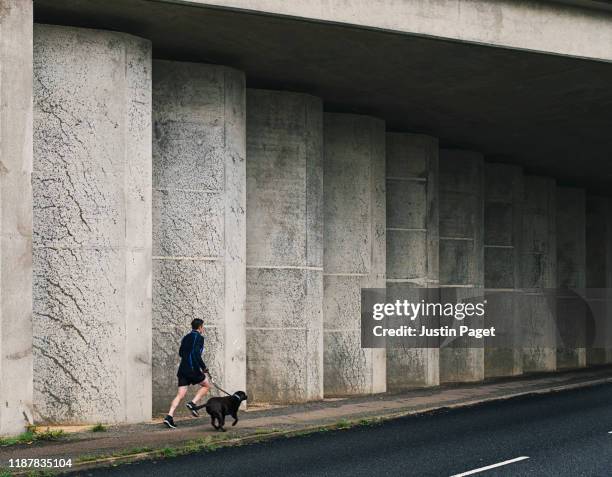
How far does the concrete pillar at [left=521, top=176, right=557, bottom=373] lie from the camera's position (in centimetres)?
3194

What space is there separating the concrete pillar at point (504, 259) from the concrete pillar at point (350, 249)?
27.3 ft

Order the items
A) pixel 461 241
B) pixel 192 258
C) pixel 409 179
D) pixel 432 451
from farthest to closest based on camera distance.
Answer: pixel 461 241
pixel 409 179
pixel 192 258
pixel 432 451

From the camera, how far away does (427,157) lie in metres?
25.4

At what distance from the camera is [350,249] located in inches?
882

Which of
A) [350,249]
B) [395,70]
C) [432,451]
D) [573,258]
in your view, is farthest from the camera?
[573,258]

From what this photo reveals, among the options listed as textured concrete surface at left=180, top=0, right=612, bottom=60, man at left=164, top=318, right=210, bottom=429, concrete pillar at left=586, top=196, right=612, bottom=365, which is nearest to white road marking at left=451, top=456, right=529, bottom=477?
man at left=164, top=318, right=210, bottom=429

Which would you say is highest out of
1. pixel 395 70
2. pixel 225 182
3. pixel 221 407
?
pixel 395 70

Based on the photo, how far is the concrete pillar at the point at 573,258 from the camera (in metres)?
35.5

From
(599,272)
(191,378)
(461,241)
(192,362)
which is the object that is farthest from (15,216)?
(599,272)

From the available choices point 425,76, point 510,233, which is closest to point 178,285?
point 425,76

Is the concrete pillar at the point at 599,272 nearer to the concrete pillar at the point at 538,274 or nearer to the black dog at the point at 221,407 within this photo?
the concrete pillar at the point at 538,274

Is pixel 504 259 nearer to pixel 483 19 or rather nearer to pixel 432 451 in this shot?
pixel 483 19

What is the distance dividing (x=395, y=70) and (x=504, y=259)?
42.1 ft

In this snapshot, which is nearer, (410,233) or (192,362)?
(192,362)
